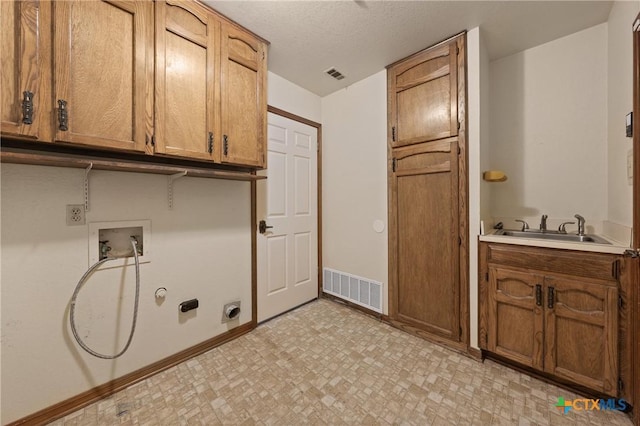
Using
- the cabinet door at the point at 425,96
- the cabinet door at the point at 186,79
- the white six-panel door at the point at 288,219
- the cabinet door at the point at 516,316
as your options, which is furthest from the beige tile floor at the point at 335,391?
the cabinet door at the point at 425,96

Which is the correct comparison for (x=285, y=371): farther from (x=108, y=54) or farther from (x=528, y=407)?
(x=108, y=54)

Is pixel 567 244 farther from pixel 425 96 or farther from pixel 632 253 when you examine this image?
pixel 425 96

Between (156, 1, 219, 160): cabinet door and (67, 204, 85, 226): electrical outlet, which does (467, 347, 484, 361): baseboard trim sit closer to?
(156, 1, 219, 160): cabinet door

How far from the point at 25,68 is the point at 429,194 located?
246 centimetres

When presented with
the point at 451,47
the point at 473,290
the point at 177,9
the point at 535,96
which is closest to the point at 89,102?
the point at 177,9

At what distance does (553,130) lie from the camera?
A: 2062 mm

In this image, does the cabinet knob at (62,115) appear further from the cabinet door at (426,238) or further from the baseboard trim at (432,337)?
the baseboard trim at (432,337)

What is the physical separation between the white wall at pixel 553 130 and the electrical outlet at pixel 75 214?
3.13 m

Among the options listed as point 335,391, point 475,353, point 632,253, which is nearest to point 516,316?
point 475,353

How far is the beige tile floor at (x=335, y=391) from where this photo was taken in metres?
1.34

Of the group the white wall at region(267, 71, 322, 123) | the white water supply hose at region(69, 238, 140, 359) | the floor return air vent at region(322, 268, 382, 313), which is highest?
the white wall at region(267, 71, 322, 123)

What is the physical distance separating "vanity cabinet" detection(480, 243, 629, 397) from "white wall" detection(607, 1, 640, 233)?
39 cm

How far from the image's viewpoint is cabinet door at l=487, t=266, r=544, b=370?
160cm

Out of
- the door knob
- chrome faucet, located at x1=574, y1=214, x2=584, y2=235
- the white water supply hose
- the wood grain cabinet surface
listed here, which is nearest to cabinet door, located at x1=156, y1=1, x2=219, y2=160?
the wood grain cabinet surface
